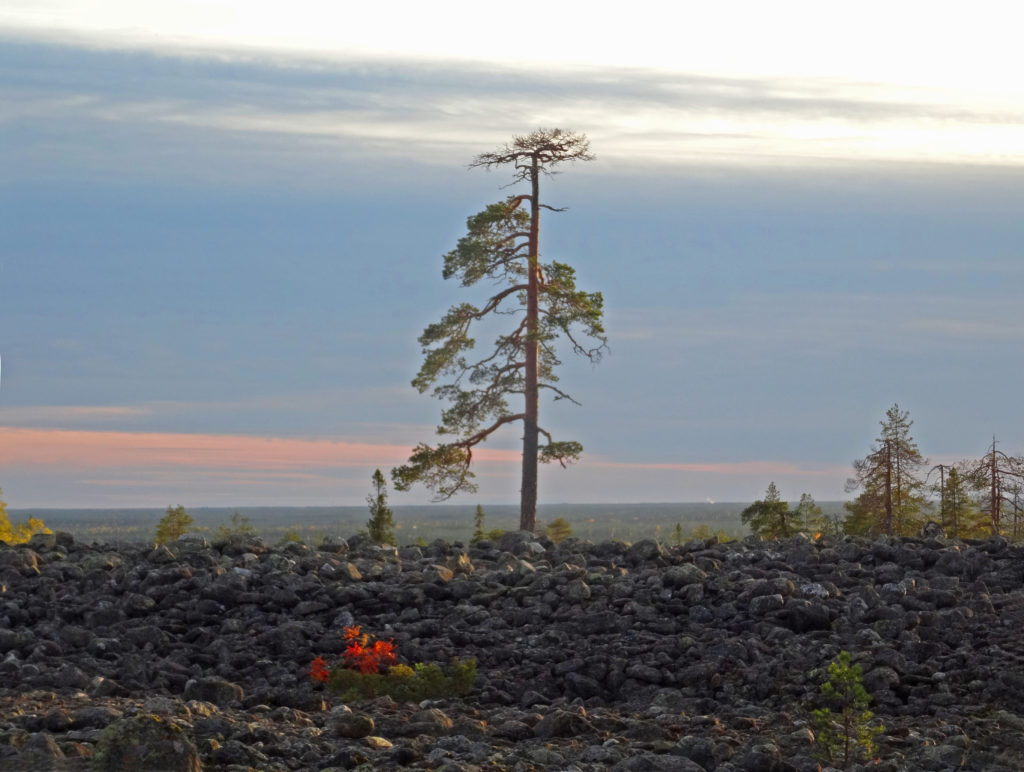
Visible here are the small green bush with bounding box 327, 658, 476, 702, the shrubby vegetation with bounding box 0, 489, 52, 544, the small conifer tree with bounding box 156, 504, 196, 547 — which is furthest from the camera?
the small conifer tree with bounding box 156, 504, 196, 547

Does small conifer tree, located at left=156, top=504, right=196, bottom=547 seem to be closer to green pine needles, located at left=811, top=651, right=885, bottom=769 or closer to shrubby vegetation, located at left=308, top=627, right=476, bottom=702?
shrubby vegetation, located at left=308, top=627, right=476, bottom=702

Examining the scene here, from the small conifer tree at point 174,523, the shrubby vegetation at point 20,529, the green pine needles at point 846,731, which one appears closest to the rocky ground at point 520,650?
the green pine needles at point 846,731

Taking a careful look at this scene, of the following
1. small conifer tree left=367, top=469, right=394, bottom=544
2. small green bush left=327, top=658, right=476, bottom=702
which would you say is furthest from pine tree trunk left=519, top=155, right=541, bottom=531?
small green bush left=327, top=658, right=476, bottom=702

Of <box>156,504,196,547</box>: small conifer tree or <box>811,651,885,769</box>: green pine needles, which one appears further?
<box>156,504,196,547</box>: small conifer tree

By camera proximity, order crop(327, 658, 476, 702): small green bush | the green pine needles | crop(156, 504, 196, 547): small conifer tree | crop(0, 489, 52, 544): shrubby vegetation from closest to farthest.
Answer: the green pine needles < crop(327, 658, 476, 702): small green bush < crop(0, 489, 52, 544): shrubby vegetation < crop(156, 504, 196, 547): small conifer tree

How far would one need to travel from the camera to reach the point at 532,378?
33.8 meters

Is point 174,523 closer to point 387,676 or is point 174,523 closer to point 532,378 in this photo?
point 532,378

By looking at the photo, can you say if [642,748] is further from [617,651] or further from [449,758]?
[617,651]

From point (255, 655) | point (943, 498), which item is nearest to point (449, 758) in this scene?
point (255, 655)

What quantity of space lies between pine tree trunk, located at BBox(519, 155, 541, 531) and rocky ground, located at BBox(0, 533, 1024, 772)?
44.4 feet

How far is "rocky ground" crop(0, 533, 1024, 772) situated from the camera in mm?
9891

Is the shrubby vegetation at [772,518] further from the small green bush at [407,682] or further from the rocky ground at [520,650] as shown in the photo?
the small green bush at [407,682]

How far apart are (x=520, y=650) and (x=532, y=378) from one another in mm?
20055

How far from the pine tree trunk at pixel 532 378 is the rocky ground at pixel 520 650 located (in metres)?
13.5
